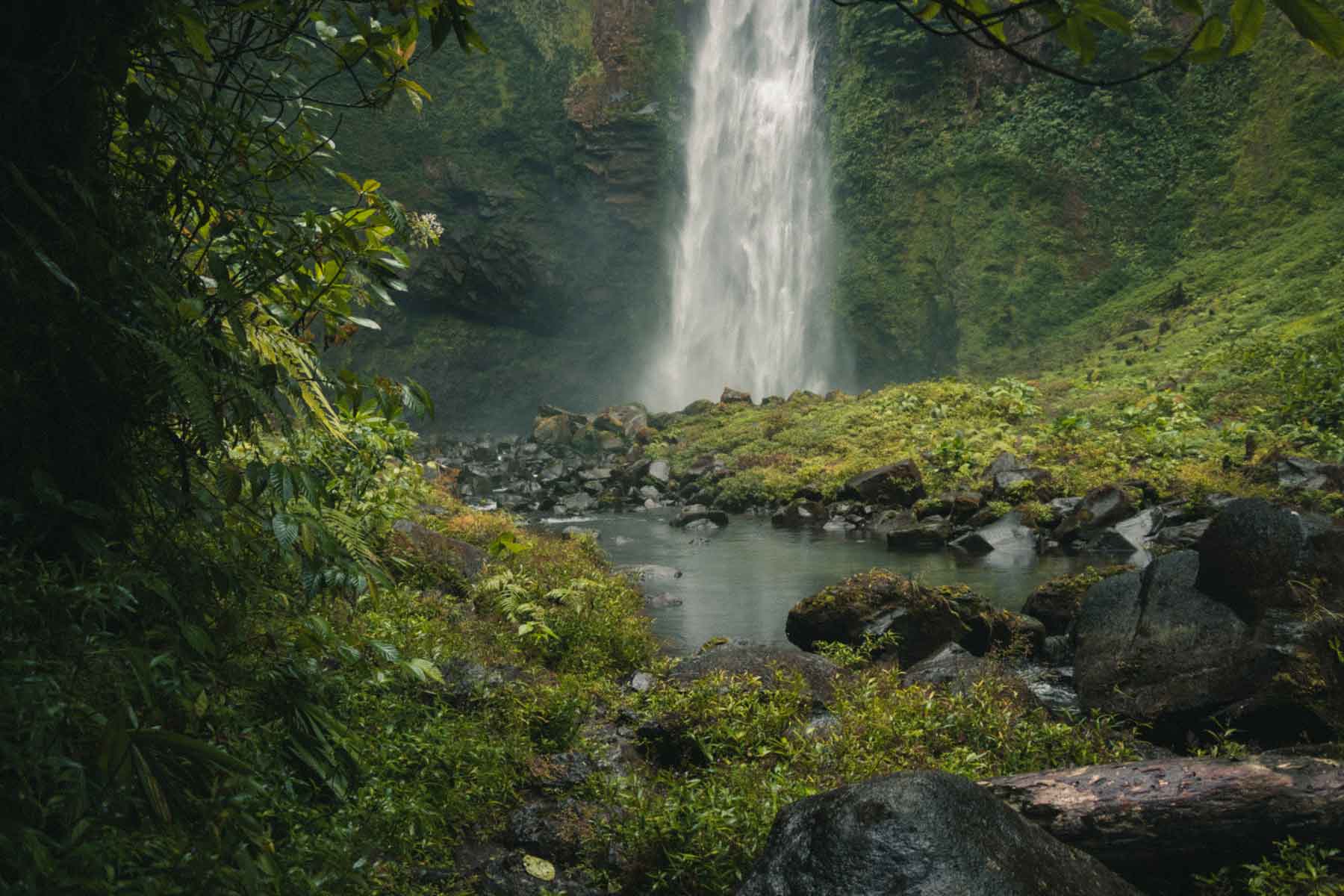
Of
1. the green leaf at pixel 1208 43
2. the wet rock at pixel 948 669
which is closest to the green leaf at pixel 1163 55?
the green leaf at pixel 1208 43

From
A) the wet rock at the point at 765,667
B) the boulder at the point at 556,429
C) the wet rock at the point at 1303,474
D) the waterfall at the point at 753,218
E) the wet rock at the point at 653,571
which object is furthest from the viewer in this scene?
the waterfall at the point at 753,218

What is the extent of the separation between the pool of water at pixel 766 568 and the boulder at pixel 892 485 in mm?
1417

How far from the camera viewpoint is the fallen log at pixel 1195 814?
319cm

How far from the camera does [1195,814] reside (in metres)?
3.26

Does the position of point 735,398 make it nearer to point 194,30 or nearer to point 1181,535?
point 1181,535

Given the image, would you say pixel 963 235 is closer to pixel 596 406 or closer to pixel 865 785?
pixel 596 406

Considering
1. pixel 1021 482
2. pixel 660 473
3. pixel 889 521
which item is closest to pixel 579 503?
pixel 660 473

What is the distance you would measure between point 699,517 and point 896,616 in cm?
929

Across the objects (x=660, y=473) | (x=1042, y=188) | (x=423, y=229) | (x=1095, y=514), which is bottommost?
(x=423, y=229)

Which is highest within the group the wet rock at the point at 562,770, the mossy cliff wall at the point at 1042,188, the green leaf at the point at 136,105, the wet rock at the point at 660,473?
the mossy cliff wall at the point at 1042,188

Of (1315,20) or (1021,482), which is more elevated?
(1021,482)

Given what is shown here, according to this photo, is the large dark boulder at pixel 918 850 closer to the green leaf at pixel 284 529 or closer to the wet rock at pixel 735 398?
the green leaf at pixel 284 529

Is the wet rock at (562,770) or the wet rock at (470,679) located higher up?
the wet rock at (470,679)

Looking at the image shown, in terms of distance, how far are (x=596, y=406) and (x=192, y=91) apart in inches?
1429
